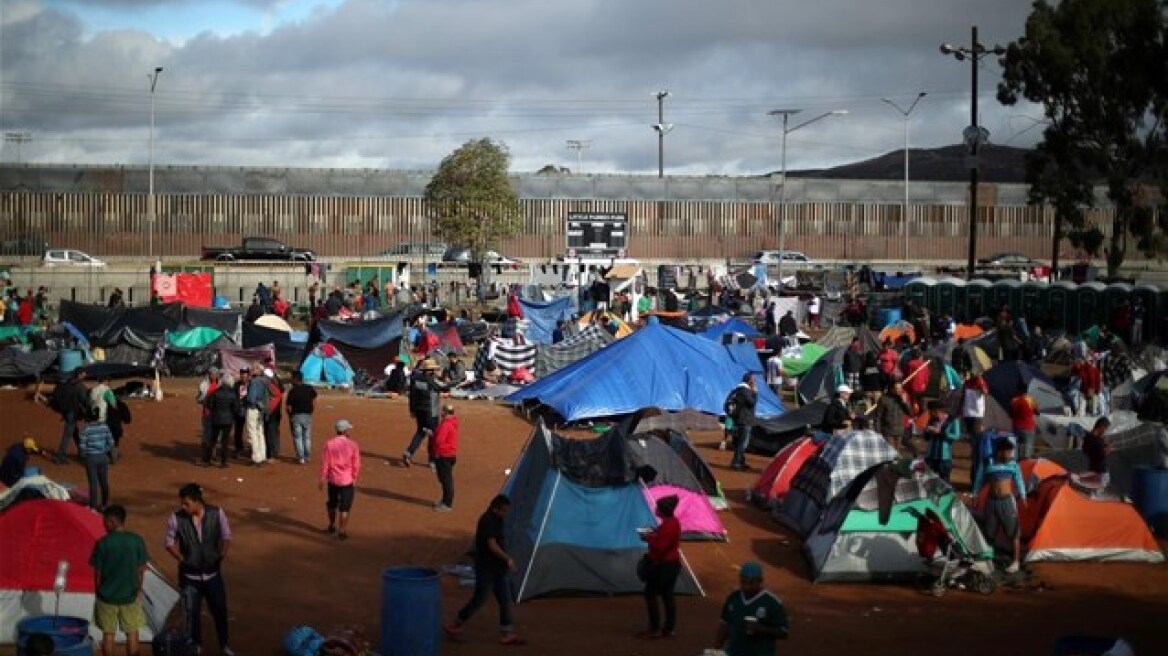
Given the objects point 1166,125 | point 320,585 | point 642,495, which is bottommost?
point 320,585

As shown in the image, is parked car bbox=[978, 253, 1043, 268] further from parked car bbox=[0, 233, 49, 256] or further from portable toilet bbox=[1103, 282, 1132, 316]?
parked car bbox=[0, 233, 49, 256]

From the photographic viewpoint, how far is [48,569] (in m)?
11.4

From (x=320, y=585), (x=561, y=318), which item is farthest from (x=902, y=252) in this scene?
(x=320, y=585)

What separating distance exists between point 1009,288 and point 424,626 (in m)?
32.6

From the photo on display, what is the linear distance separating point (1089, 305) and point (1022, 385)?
49.3 feet

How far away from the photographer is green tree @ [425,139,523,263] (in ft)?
183

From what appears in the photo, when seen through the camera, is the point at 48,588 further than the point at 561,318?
No

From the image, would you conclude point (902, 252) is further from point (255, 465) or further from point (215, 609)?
point (215, 609)

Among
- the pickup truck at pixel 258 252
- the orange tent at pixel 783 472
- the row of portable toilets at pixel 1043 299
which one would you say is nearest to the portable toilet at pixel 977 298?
the row of portable toilets at pixel 1043 299

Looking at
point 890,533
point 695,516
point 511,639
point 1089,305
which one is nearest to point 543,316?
point 1089,305

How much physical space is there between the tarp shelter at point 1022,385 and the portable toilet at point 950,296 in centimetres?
1730

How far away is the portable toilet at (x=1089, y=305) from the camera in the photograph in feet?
120

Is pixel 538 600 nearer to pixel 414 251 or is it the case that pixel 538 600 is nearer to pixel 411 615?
pixel 411 615

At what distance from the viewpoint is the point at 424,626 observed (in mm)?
10273
